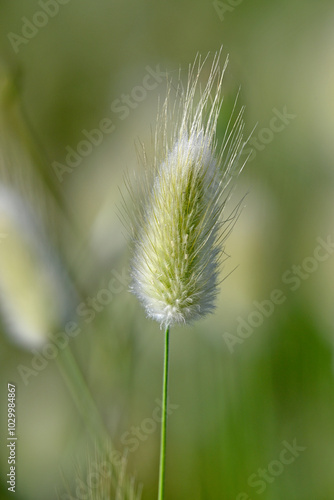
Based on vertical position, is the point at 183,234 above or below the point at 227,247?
below

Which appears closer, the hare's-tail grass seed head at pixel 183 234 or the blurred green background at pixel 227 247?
the hare's-tail grass seed head at pixel 183 234

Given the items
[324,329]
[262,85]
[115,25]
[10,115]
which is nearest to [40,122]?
[10,115]

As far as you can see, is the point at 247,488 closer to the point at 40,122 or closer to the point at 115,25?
the point at 40,122

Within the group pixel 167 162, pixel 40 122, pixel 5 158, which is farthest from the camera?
pixel 40 122

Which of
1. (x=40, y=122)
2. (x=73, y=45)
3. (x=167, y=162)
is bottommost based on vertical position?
(x=167, y=162)

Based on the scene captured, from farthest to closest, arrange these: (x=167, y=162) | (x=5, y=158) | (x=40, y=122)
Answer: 1. (x=40, y=122)
2. (x=5, y=158)
3. (x=167, y=162)

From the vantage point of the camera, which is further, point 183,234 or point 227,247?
point 227,247

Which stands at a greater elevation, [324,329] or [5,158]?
[5,158]

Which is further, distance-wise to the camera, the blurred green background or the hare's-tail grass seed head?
the blurred green background
